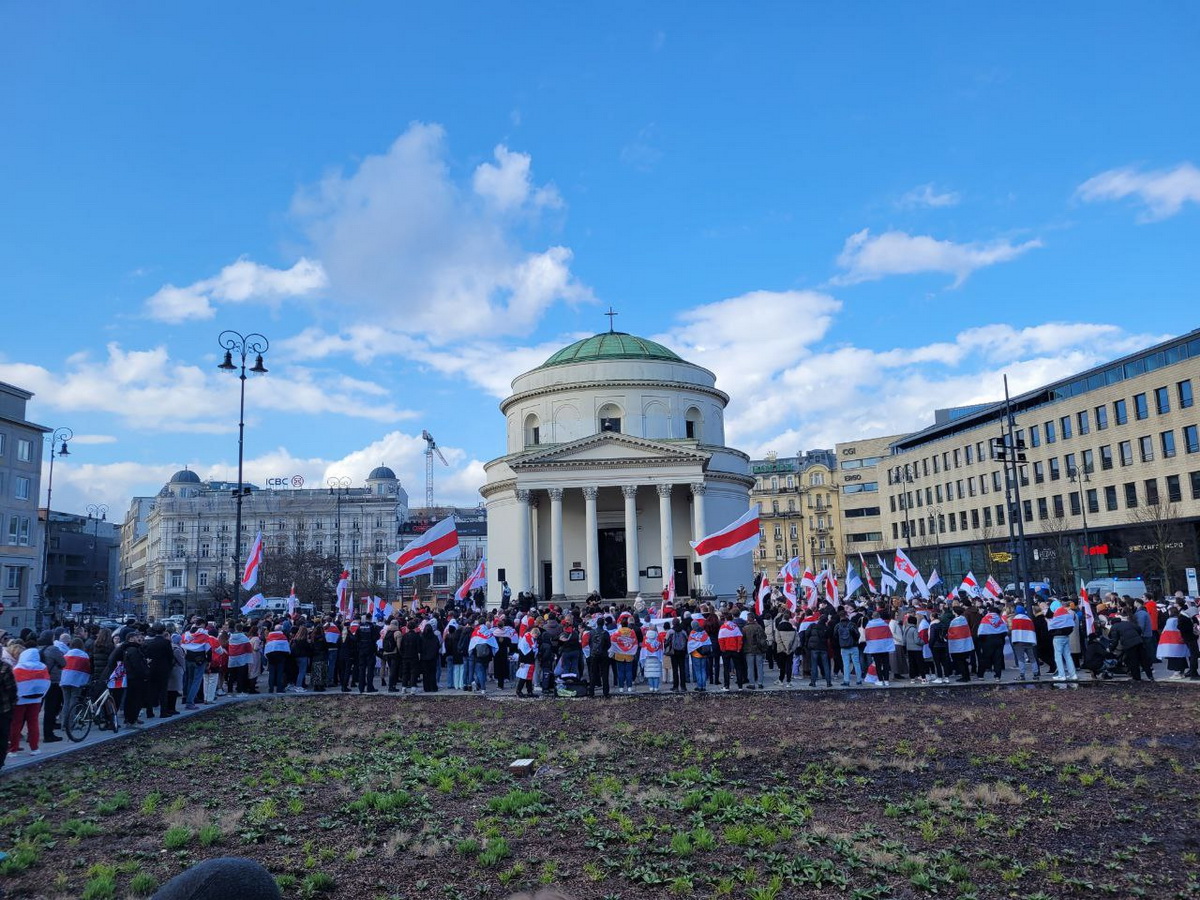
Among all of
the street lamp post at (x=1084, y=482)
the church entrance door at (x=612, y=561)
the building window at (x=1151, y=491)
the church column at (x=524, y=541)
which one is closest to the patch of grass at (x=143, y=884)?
the church column at (x=524, y=541)

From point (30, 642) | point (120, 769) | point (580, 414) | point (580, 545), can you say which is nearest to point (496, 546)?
point (580, 545)

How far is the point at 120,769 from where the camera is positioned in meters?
13.3

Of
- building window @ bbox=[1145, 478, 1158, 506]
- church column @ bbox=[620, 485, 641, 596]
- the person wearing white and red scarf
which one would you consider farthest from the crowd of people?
building window @ bbox=[1145, 478, 1158, 506]

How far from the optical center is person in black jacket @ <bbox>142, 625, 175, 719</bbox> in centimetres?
1867

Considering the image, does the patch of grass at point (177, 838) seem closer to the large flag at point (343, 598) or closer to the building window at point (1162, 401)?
the large flag at point (343, 598)

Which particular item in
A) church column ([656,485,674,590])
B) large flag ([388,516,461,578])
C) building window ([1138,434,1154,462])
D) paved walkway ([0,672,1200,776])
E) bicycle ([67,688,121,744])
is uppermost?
building window ([1138,434,1154,462])

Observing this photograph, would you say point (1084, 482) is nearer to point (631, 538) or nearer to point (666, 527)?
point (666, 527)

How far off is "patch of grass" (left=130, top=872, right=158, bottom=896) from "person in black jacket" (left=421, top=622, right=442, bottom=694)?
15276 mm

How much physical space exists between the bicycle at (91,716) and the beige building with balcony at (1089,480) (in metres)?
40.6

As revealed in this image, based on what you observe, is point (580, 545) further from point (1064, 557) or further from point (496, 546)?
point (1064, 557)

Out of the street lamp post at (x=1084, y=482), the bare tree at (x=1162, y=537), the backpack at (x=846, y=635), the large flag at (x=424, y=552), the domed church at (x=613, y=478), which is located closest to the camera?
the backpack at (x=846, y=635)

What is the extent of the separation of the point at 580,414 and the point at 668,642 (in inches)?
1564

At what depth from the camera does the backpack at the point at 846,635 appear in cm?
2191

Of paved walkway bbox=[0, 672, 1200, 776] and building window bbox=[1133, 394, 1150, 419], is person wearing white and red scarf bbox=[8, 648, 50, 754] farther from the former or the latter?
building window bbox=[1133, 394, 1150, 419]
